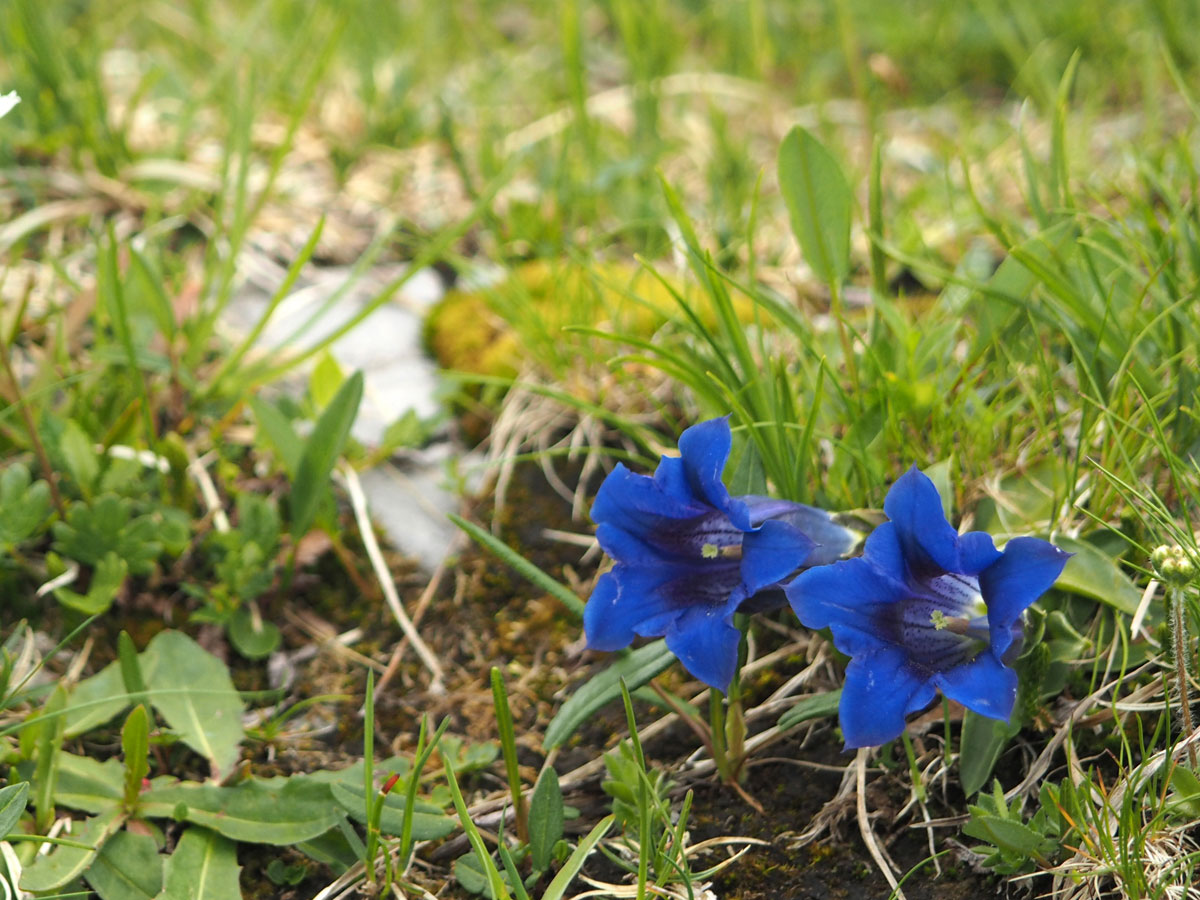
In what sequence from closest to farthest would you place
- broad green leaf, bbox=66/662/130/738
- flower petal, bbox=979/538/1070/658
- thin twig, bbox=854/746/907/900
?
flower petal, bbox=979/538/1070/658 < thin twig, bbox=854/746/907/900 < broad green leaf, bbox=66/662/130/738

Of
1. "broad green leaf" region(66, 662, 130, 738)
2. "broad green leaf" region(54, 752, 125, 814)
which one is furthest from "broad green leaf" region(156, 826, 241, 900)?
"broad green leaf" region(66, 662, 130, 738)

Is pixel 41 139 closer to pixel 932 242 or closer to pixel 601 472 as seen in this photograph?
pixel 601 472

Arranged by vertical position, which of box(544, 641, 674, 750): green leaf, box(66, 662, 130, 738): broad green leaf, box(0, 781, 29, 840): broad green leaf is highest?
box(0, 781, 29, 840): broad green leaf

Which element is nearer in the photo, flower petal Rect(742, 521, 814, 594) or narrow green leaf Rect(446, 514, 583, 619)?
flower petal Rect(742, 521, 814, 594)

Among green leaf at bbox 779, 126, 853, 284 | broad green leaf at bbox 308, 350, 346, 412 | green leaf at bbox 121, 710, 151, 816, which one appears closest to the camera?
green leaf at bbox 121, 710, 151, 816

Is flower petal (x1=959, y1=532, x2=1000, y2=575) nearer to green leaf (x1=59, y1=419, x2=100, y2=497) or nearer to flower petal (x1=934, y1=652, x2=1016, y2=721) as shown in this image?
flower petal (x1=934, y1=652, x2=1016, y2=721)

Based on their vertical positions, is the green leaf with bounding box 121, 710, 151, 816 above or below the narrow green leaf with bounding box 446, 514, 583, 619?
below

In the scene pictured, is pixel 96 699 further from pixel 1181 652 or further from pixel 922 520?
pixel 1181 652
